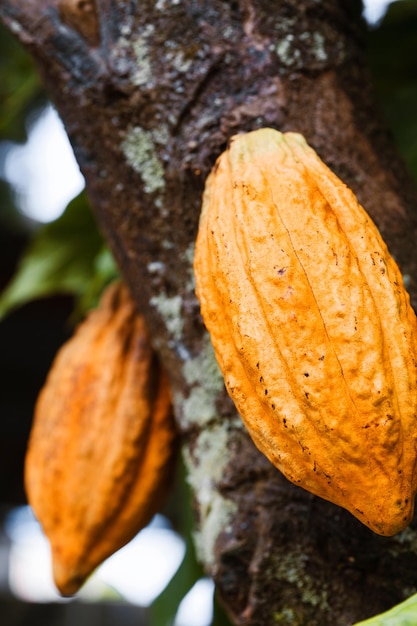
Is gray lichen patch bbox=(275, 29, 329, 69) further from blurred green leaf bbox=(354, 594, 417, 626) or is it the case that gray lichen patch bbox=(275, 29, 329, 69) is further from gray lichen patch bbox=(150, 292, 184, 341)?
blurred green leaf bbox=(354, 594, 417, 626)

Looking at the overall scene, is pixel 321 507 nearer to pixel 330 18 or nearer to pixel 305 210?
pixel 305 210

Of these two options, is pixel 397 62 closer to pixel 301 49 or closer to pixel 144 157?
pixel 301 49

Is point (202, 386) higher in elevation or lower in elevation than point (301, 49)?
lower

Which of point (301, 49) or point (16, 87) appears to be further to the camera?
point (16, 87)

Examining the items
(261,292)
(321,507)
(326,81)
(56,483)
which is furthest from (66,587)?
(326,81)

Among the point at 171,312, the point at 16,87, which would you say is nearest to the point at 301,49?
the point at 171,312

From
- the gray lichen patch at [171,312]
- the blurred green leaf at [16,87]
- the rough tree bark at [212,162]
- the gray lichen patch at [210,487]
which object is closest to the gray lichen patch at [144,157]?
the rough tree bark at [212,162]

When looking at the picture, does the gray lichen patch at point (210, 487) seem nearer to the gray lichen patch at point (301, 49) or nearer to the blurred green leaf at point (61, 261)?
the gray lichen patch at point (301, 49)
